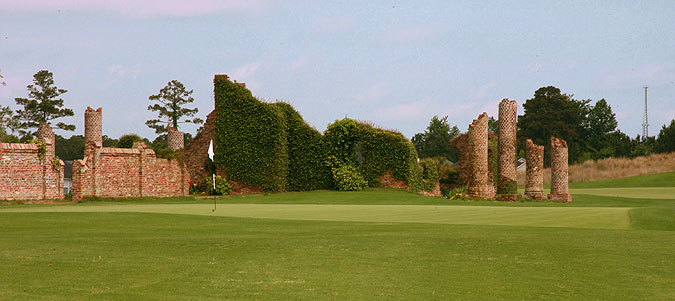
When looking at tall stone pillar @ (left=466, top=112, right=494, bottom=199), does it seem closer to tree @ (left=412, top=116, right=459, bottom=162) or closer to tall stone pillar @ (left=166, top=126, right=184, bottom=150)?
tall stone pillar @ (left=166, top=126, right=184, bottom=150)

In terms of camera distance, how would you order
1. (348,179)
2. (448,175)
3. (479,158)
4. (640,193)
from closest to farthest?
(479,158)
(348,179)
(640,193)
(448,175)

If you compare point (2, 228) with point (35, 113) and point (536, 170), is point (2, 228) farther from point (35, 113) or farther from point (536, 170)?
point (35, 113)

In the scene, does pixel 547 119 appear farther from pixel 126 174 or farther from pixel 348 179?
pixel 126 174

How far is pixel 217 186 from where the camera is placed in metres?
37.8

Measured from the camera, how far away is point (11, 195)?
2992 cm

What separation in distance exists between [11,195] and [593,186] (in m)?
44.1

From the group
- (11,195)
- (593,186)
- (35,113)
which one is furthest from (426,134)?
(11,195)

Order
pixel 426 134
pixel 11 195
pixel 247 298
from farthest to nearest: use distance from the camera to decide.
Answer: pixel 426 134 < pixel 11 195 < pixel 247 298

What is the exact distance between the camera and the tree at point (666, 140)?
85562 millimetres

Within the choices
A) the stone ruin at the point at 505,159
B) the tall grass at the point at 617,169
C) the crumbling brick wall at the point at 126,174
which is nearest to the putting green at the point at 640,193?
the stone ruin at the point at 505,159

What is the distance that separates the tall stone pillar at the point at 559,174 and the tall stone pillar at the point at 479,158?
3.45 meters

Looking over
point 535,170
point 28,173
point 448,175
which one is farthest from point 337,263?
point 448,175

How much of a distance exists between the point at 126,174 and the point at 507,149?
20.0 metres

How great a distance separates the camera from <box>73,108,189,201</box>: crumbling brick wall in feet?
108
